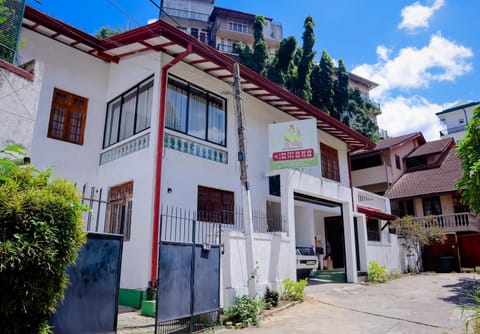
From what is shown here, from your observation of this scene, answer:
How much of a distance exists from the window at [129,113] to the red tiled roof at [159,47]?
115 cm

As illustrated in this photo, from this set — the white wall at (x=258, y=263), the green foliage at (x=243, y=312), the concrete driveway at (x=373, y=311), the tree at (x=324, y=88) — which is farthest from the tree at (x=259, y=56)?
the green foliage at (x=243, y=312)

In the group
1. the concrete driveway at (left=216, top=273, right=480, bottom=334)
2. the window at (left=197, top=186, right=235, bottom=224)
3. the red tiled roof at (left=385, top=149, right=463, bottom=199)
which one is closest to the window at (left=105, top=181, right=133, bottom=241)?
the window at (left=197, top=186, right=235, bottom=224)

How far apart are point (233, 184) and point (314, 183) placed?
2983 millimetres

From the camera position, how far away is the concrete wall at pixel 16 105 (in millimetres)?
5906

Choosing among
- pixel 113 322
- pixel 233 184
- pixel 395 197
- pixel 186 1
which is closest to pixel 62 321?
pixel 113 322

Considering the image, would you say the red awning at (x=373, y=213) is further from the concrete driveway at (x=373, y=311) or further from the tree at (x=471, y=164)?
the tree at (x=471, y=164)

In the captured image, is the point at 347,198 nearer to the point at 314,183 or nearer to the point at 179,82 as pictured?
the point at 314,183

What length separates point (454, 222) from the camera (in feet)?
73.4

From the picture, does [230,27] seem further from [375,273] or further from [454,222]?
[375,273]

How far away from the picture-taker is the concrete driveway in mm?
7168

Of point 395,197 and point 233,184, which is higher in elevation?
point 395,197

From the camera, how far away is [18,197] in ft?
12.1

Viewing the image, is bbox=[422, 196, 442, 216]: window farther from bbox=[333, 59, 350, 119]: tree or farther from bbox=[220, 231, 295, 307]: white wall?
bbox=[220, 231, 295, 307]: white wall

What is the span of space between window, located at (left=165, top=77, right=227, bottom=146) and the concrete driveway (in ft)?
18.4
